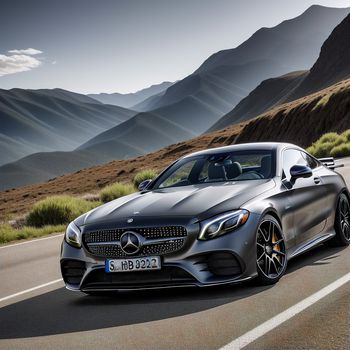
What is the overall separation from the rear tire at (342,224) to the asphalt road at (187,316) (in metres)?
0.46

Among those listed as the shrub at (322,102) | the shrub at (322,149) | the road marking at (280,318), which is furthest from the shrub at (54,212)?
the shrub at (322,102)

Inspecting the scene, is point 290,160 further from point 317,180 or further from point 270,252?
point 270,252

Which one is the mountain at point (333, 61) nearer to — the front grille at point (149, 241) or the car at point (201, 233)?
the car at point (201, 233)

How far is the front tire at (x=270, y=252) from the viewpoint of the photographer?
6703 mm

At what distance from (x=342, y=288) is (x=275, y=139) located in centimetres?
5871

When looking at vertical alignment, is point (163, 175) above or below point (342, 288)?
above

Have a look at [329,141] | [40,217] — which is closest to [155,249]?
[40,217]

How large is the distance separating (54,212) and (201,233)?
13501 millimetres

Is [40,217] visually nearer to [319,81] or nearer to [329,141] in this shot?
[329,141]

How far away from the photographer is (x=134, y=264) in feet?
21.0

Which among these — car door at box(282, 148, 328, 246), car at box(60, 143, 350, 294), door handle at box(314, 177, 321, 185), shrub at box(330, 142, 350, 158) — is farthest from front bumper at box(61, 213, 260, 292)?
shrub at box(330, 142, 350, 158)

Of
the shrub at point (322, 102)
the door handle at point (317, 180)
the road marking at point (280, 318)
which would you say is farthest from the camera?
the shrub at point (322, 102)

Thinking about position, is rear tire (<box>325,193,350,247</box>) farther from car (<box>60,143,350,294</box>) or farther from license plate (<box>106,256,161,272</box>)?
license plate (<box>106,256,161,272</box>)

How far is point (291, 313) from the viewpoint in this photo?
223 inches
